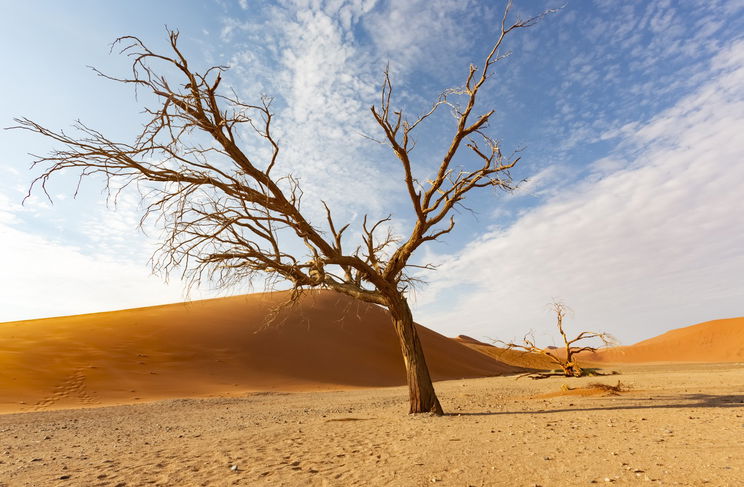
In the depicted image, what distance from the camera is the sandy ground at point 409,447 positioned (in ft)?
14.0

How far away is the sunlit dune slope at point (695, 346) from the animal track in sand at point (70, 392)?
51512mm

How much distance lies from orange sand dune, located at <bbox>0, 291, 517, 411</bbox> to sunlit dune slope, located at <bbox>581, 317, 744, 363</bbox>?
29.9 m

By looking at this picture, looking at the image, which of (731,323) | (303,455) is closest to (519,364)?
(731,323)

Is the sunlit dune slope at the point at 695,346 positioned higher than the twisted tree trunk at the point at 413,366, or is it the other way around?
the sunlit dune slope at the point at 695,346

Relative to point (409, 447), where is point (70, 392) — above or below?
above

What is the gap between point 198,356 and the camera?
21.4 m

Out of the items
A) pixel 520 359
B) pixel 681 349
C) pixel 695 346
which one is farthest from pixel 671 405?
pixel 681 349

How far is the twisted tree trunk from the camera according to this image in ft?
28.5

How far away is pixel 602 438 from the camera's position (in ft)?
18.7

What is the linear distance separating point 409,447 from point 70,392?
48.0ft

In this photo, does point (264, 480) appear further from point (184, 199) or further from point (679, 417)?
point (679, 417)

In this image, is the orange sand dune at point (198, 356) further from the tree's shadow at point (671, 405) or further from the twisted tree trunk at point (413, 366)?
the tree's shadow at point (671, 405)

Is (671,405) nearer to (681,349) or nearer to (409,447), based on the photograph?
(409,447)

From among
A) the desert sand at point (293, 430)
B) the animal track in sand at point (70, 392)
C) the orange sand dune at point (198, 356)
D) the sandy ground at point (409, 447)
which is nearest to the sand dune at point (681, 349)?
the orange sand dune at point (198, 356)
